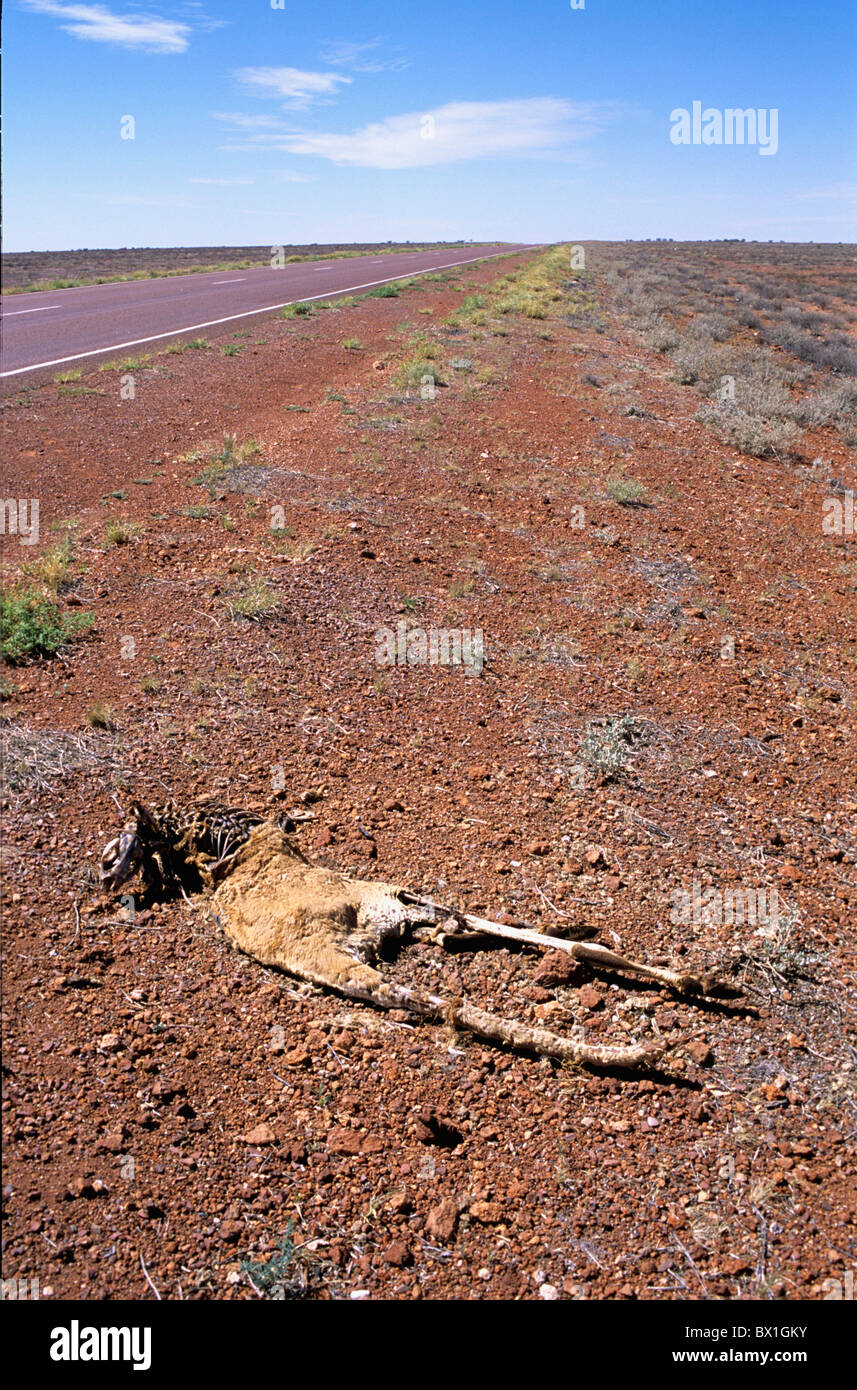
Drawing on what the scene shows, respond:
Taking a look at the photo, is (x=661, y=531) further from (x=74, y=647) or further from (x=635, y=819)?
(x=74, y=647)

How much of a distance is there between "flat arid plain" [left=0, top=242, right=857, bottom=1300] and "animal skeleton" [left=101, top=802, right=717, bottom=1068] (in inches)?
3.7

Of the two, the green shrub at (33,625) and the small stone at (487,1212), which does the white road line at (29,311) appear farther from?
the small stone at (487,1212)

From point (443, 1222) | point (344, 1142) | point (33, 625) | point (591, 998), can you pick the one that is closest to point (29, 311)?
point (33, 625)

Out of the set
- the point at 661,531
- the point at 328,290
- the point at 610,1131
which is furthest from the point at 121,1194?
the point at 328,290

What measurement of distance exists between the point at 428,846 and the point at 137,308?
17712 mm

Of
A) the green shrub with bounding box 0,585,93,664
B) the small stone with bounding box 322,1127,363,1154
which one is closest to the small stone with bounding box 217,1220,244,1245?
the small stone with bounding box 322,1127,363,1154

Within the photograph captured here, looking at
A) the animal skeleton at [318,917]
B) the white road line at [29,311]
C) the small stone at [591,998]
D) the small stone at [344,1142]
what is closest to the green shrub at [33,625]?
the animal skeleton at [318,917]

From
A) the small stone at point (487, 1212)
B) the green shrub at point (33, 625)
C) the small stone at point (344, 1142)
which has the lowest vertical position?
the small stone at point (487, 1212)

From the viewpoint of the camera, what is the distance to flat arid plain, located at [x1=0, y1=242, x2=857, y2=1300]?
2.51 m

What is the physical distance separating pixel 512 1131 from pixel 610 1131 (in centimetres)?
34

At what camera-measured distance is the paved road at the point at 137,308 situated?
12914mm

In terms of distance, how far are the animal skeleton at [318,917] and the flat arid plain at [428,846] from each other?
94 mm
